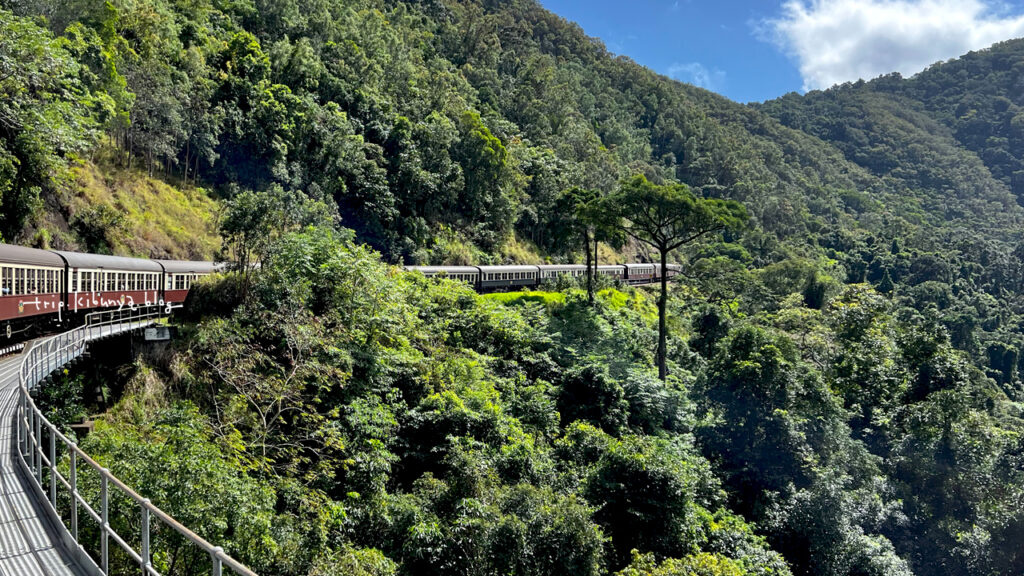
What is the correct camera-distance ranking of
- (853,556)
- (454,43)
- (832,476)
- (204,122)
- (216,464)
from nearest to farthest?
1. (216,464)
2. (853,556)
3. (832,476)
4. (204,122)
5. (454,43)

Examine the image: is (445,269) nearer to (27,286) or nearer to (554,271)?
(554,271)

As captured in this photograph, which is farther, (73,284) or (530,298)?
(530,298)

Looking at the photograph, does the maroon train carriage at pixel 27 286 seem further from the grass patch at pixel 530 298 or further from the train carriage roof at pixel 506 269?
the train carriage roof at pixel 506 269

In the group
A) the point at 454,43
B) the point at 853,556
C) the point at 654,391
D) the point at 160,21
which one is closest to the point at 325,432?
the point at 654,391

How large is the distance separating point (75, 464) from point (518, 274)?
113 ft

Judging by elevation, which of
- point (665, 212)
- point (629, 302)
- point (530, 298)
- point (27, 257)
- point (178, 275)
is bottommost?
point (629, 302)

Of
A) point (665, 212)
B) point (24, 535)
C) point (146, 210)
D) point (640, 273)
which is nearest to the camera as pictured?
point (24, 535)

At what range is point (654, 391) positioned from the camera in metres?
21.2

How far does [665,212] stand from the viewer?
24.9m

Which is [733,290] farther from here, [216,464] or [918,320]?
[216,464]

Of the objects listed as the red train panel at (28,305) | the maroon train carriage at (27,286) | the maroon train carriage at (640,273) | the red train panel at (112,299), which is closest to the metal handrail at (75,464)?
the red train panel at (112,299)

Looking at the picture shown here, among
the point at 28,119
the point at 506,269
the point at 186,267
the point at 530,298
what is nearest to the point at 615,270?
the point at 506,269

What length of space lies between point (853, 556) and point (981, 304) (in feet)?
197

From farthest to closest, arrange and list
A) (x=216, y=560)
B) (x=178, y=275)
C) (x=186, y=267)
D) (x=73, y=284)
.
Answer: (x=186, y=267)
(x=178, y=275)
(x=73, y=284)
(x=216, y=560)
